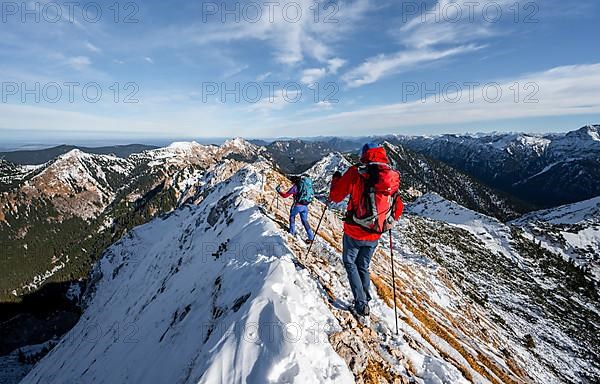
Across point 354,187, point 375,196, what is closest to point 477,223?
point 375,196

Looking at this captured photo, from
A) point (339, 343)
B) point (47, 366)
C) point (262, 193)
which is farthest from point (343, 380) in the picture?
point (47, 366)

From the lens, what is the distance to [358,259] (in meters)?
9.64

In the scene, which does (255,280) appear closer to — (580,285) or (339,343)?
(339,343)

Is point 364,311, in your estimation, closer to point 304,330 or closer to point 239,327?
point 304,330

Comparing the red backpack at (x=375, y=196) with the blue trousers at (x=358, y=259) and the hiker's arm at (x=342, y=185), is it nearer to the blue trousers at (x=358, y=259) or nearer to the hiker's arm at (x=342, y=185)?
the hiker's arm at (x=342, y=185)

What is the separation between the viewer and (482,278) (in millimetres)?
46281

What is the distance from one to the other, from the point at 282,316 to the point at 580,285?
71.7 meters

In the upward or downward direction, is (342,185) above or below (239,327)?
above

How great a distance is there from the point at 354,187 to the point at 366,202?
0.57 metres

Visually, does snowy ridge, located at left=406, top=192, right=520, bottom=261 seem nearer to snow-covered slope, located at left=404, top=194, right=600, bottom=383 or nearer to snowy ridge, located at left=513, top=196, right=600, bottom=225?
snow-covered slope, located at left=404, top=194, right=600, bottom=383

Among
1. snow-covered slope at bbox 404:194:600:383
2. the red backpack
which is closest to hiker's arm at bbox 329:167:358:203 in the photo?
the red backpack

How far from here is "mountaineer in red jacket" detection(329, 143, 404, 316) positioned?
861 centimetres

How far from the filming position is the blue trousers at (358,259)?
9.28 metres

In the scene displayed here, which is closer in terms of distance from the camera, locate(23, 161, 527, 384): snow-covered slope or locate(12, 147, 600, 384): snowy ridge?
locate(23, 161, 527, 384): snow-covered slope
